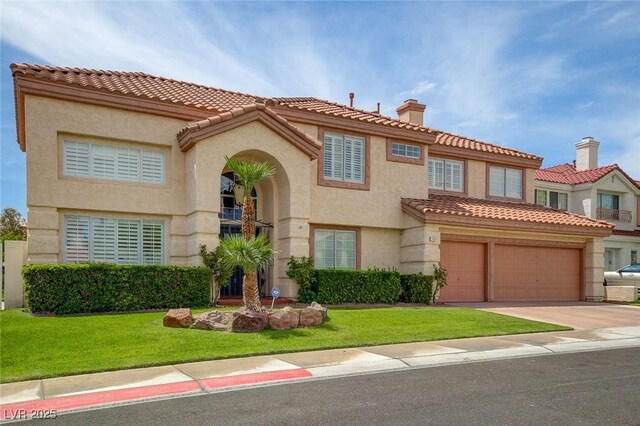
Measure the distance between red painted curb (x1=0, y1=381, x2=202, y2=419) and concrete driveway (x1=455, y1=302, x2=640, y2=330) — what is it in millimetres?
11487

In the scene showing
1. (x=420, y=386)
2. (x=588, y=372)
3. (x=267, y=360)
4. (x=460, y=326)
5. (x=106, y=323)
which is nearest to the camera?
(x=420, y=386)

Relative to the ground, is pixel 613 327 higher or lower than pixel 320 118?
lower

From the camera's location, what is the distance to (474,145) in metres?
24.2

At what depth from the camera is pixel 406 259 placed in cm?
2048

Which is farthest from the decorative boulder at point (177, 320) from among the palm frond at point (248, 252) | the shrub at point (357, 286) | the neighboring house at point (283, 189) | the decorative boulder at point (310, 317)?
the shrub at point (357, 286)

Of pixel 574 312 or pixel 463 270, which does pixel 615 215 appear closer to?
pixel 463 270

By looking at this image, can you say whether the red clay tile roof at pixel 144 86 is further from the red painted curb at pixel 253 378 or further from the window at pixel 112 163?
the red painted curb at pixel 253 378

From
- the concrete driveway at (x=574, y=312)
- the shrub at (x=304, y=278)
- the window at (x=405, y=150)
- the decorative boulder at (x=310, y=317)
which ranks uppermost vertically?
the window at (x=405, y=150)

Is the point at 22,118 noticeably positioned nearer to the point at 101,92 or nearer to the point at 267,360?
the point at 101,92

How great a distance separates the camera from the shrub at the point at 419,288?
18828 mm

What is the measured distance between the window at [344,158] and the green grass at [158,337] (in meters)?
6.13

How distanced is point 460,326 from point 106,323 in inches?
341

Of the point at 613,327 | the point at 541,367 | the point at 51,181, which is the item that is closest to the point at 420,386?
the point at 541,367

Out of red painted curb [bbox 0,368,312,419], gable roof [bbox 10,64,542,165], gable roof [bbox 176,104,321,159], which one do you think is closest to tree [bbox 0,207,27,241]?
gable roof [bbox 10,64,542,165]
